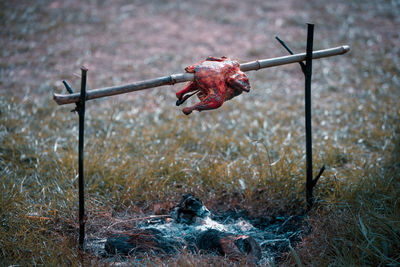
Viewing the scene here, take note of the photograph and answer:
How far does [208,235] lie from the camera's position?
243 cm

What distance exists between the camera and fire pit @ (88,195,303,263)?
2.35 meters

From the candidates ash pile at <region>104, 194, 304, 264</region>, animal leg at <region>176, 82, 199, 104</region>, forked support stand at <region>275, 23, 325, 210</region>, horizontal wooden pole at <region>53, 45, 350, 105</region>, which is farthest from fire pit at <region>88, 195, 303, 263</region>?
horizontal wooden pole at <region>53, 45, 350, 105</region>

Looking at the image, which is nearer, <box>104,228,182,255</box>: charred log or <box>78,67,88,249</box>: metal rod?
<box>78,67,88,249</box>: metal rod

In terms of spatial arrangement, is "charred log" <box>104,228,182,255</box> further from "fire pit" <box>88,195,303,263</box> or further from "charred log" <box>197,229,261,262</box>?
"charred log" <box>197,229,261,262</box>

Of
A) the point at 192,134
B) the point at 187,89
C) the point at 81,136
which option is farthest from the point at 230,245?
the point at 192,134

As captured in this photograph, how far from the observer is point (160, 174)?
3303 mm

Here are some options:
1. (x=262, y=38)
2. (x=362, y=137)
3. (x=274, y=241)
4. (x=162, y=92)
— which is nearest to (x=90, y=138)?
(x=162, y=92)

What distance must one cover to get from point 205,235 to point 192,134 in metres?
1.71

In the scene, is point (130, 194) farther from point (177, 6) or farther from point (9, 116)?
point (177, 6)

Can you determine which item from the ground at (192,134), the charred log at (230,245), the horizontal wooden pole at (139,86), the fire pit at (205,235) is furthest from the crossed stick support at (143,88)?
the charred log at (230,245)

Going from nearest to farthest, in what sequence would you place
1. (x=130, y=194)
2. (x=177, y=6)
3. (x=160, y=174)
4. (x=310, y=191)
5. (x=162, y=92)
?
(x=310, y=191)
(x=130, y=194)
(x=160, y=174)
(x=162, y=92)
(x=177, y=6)

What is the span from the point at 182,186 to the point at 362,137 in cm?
205

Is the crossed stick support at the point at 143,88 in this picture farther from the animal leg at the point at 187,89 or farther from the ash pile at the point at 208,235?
the ash pile at the point at 208,235

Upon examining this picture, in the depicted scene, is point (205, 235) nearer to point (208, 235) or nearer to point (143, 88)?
point (208, 235)
